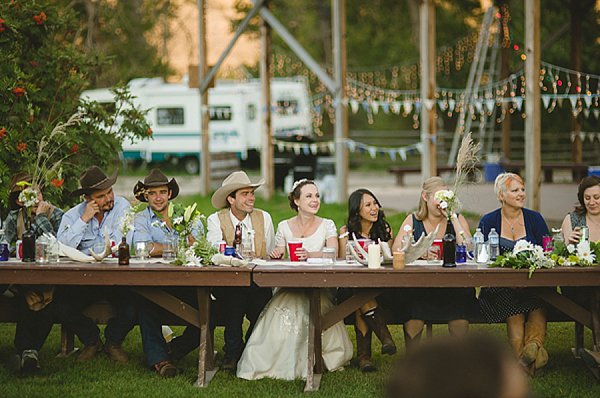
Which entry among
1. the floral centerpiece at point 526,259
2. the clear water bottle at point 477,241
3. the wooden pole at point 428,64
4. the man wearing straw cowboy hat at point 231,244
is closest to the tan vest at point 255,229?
the man wearing straw cowboy hat at point 231,244

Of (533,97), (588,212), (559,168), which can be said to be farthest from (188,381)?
(559,168)

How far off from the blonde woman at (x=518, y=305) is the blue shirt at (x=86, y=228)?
2.49 m

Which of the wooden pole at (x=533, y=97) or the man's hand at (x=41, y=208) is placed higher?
the wooden pole at (x=533, y=97)

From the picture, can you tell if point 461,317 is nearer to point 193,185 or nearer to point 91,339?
point 91,339

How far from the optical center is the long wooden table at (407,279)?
448cm

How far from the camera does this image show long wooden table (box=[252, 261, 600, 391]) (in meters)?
4.48

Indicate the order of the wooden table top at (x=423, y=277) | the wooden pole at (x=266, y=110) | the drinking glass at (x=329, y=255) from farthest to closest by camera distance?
the wooden pole at (x=266, y=110) < the drinking glass at (x=329, y=255) < the wooden table top at (x=423, y=277)

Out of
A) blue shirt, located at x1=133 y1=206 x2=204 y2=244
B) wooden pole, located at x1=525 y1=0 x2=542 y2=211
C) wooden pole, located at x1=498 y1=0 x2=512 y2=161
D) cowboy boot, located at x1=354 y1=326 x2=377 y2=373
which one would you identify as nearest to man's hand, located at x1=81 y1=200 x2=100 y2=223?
blue shirt, located at x1=133 y1=206 x2=204 y2=244

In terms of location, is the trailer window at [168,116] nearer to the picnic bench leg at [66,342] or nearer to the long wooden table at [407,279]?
the picnic bench leg at [66,342]

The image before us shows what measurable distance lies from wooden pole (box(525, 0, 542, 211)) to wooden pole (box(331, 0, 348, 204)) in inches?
115

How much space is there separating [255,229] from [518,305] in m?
1.84

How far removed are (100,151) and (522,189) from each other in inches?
161

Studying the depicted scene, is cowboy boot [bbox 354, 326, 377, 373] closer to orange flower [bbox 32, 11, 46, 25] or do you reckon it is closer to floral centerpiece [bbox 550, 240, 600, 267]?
floral centerpiece [bbox 550, 240, 600, 267]

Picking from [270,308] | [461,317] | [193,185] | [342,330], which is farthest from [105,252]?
[193,185]
